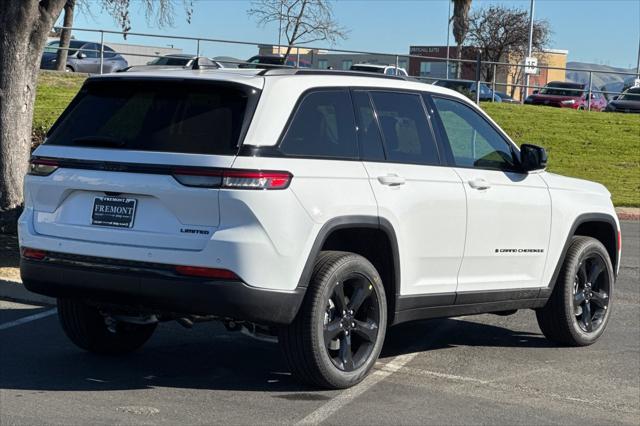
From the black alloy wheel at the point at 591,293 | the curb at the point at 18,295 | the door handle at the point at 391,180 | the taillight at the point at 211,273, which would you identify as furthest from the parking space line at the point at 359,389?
the curb at the point at 18,295

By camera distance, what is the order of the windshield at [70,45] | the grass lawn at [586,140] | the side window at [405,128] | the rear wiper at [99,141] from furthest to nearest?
the windshield at [70,45], the grass lawn at [586,140], the side window at [405,128], the rear wiper at [99,141]

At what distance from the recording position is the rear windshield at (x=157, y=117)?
20.4 feet

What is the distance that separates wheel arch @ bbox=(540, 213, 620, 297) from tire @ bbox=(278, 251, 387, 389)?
2178 mm

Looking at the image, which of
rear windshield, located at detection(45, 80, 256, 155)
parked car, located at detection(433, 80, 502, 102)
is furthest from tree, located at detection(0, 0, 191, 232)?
parked car, located at detection(433, 80, 502, 102)

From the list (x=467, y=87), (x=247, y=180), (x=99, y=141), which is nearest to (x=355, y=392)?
(x=247, y=180)

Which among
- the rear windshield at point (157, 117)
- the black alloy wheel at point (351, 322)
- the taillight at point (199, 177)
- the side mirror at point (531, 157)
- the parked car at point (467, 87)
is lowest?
the parked car at point (467, 87)

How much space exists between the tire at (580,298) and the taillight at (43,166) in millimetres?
3917

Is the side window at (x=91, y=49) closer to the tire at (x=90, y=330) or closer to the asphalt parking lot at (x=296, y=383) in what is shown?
the asphalt parking lot at (x=296, y=383)

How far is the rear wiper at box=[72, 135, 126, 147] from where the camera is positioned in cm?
644

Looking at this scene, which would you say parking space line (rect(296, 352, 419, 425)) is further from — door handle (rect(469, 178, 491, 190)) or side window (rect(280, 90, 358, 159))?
side window (rect(280, 90, 358, 159))

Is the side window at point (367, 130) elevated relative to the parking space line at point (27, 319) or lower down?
elevated

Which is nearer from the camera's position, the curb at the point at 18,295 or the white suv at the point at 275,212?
the white suv at the point at 275,212

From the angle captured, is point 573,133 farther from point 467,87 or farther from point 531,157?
point 531,157

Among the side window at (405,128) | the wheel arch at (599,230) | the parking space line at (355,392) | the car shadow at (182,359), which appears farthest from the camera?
the wheel arch at (599,230)
